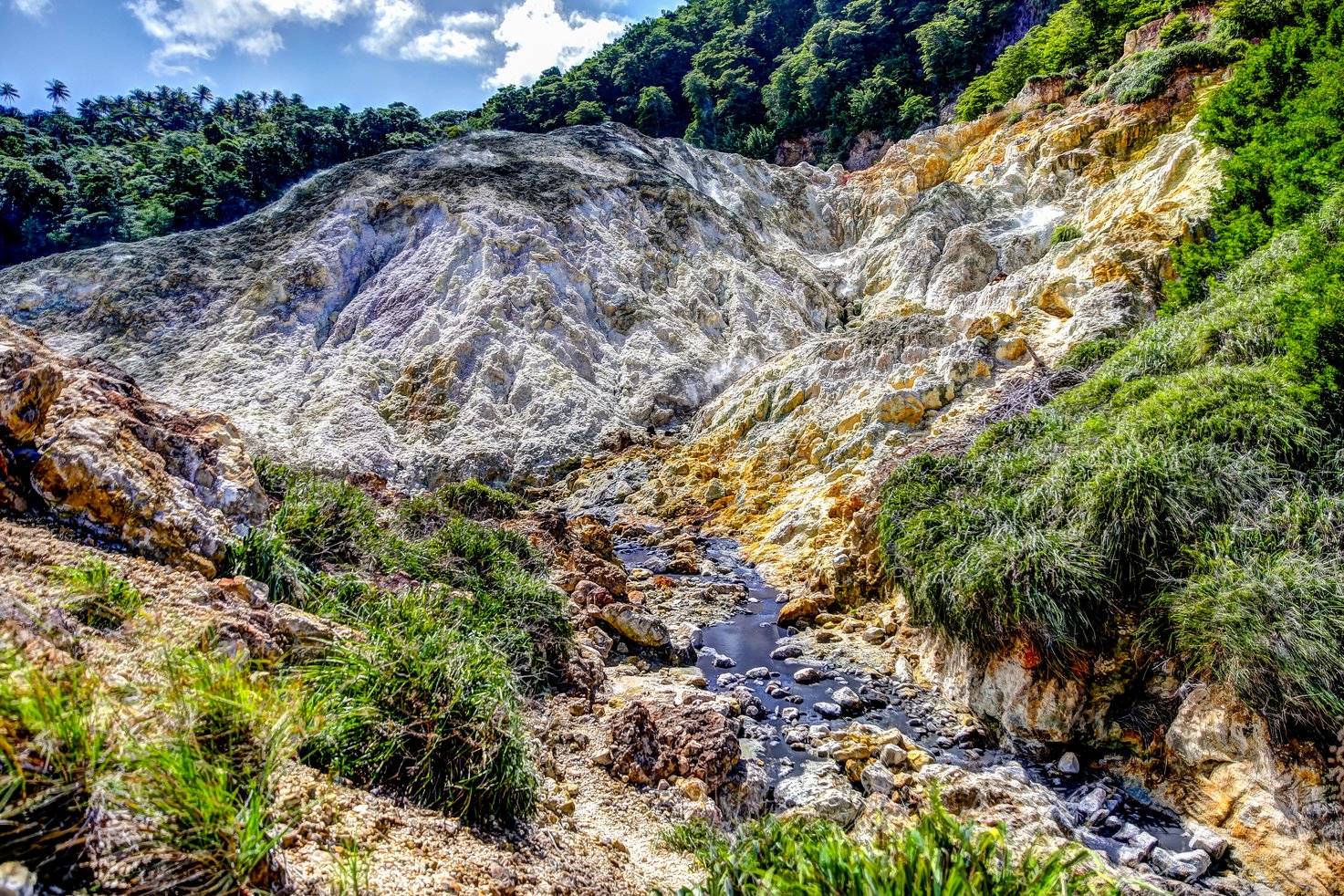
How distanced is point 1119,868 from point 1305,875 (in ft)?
3.68

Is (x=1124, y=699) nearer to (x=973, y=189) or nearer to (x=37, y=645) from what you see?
(x=37, y=645)

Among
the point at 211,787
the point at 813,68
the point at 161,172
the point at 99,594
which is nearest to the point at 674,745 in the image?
the point at 211,787

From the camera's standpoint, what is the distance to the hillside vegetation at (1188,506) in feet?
15.9

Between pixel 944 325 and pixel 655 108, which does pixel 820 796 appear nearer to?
pixel 944 325

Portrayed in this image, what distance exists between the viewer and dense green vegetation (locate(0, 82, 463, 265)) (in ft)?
96.5

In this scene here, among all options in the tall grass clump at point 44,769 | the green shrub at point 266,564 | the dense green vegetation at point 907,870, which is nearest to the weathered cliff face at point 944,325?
the dense green vegetation at point 907,870

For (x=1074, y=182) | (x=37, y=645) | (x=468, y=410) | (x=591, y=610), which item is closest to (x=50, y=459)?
(x=37, y=645)

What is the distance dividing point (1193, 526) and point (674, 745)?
5.22 metres

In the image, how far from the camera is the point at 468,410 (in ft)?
66.1

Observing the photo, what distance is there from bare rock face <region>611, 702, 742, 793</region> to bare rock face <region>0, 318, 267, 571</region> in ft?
11.7

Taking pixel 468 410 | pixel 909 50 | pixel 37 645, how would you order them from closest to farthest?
pixel 37 645 < pixel 468 410 < pixel 909 50

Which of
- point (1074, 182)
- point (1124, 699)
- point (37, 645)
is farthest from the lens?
point (1074, 182)

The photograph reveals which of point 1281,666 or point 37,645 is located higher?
point 37,645

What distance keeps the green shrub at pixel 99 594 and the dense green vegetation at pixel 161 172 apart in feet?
114
